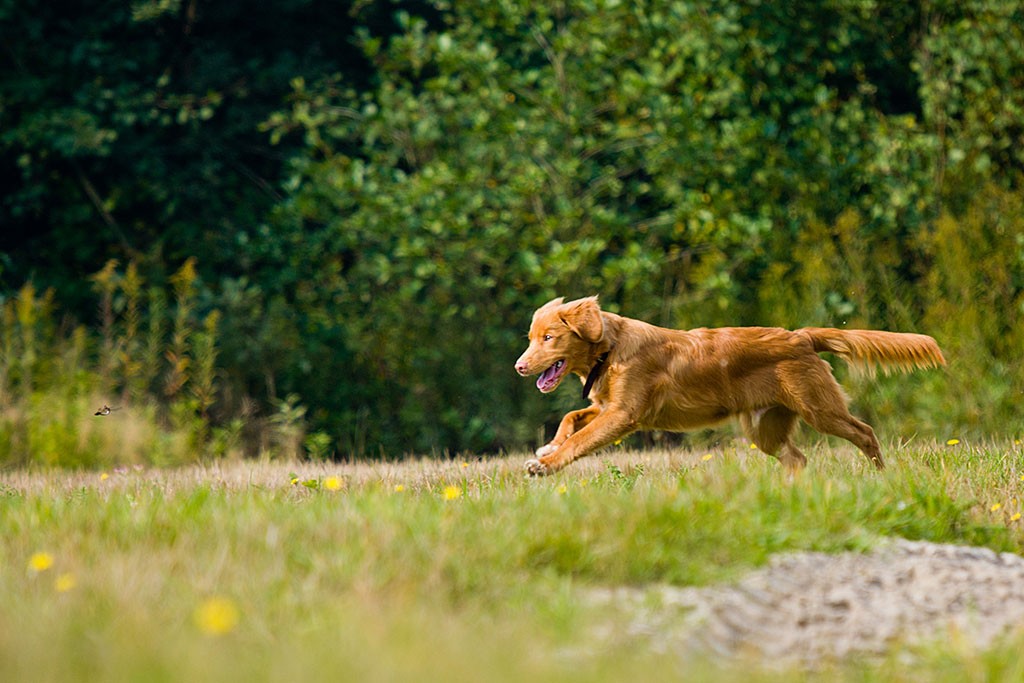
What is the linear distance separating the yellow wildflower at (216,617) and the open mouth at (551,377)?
305 cm

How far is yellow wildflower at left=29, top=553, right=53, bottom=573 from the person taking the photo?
3.71m

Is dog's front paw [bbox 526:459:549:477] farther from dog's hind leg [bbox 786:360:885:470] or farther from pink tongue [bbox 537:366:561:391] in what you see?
dog's hind leg [bbox 786:360:885:470]

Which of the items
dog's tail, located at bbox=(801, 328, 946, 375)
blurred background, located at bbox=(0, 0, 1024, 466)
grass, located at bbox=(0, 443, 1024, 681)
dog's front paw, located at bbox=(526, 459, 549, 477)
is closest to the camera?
grass, located at bbox=(0, 443, 1024, 681)

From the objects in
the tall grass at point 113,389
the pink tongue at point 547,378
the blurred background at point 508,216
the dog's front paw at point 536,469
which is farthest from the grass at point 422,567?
the blurred background at point 508,216

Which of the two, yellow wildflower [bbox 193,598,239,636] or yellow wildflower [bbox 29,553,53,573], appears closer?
yellow wildflower [bbox 193,598,239,636]

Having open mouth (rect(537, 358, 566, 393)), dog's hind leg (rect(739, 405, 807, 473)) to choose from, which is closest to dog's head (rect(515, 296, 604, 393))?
open mouth (rect(537, 358, 566, 393))

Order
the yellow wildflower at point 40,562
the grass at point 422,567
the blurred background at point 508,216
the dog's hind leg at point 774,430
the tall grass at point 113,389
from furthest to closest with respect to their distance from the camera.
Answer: the blurred background at point 508,216
the tall grass at point 113,389
the dog's hind leg at point 774,430
the yellow wildflower at point 40,562
the grass at point 422,567

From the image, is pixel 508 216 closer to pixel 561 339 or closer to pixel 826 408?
pixel 561 339

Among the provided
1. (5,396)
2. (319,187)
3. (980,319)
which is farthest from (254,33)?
(980,319)

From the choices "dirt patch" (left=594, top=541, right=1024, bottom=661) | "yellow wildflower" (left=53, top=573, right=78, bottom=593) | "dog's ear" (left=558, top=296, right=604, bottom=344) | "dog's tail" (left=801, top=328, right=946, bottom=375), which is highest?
"dog's ear" (left=558, top=296, right=604, bottom=344)

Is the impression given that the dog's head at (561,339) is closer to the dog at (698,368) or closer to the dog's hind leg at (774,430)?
the dog at (698,368)

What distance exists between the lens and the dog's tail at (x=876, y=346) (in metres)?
6.46

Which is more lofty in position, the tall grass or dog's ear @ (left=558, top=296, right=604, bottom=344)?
dog's ear @ (left=558, top=296, right=604, bottom=344)

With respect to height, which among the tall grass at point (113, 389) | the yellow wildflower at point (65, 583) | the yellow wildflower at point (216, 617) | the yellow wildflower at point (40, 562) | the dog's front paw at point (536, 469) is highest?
the yellow wildflower at point (216, 617)
